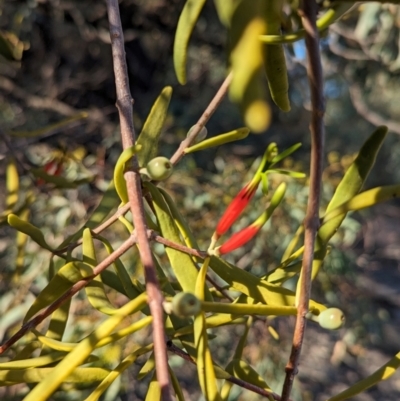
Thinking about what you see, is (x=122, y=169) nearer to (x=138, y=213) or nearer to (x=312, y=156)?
(x=138, y=213)

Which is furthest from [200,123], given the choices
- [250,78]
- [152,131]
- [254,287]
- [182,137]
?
[182,137]

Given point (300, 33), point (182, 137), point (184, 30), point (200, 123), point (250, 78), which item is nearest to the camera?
point (250, 78)

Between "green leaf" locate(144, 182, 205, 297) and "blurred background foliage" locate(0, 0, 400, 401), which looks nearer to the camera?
"green leaf" locate(144, 182, 205, 297)

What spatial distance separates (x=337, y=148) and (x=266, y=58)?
2754mm

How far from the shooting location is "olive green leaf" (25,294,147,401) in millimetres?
235

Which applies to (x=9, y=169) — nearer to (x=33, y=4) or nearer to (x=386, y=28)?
(x=33, y=4)

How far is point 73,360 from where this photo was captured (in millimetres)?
250

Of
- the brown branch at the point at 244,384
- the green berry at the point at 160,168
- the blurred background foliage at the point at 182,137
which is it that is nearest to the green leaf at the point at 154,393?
the brown branch at the point at 244,384

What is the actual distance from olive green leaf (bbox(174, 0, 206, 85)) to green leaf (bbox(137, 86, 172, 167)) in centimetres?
8

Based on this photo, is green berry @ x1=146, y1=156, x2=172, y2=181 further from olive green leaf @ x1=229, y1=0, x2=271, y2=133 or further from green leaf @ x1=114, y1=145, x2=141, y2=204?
olive green leaf @ x1=229, y1=0, x2=271, y2=133

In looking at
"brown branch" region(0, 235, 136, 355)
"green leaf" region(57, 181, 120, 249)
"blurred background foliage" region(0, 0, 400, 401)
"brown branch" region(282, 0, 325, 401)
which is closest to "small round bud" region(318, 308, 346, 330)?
"brown branch" region(282, 0, 325, 401)

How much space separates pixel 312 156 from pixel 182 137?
1463mm

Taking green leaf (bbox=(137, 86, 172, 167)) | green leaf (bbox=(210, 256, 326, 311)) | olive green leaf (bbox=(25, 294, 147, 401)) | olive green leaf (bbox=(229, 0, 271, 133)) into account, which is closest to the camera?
olive green leaf (bbox=(229, 0, 271, 133))

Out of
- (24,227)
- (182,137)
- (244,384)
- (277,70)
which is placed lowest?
(182,137)
